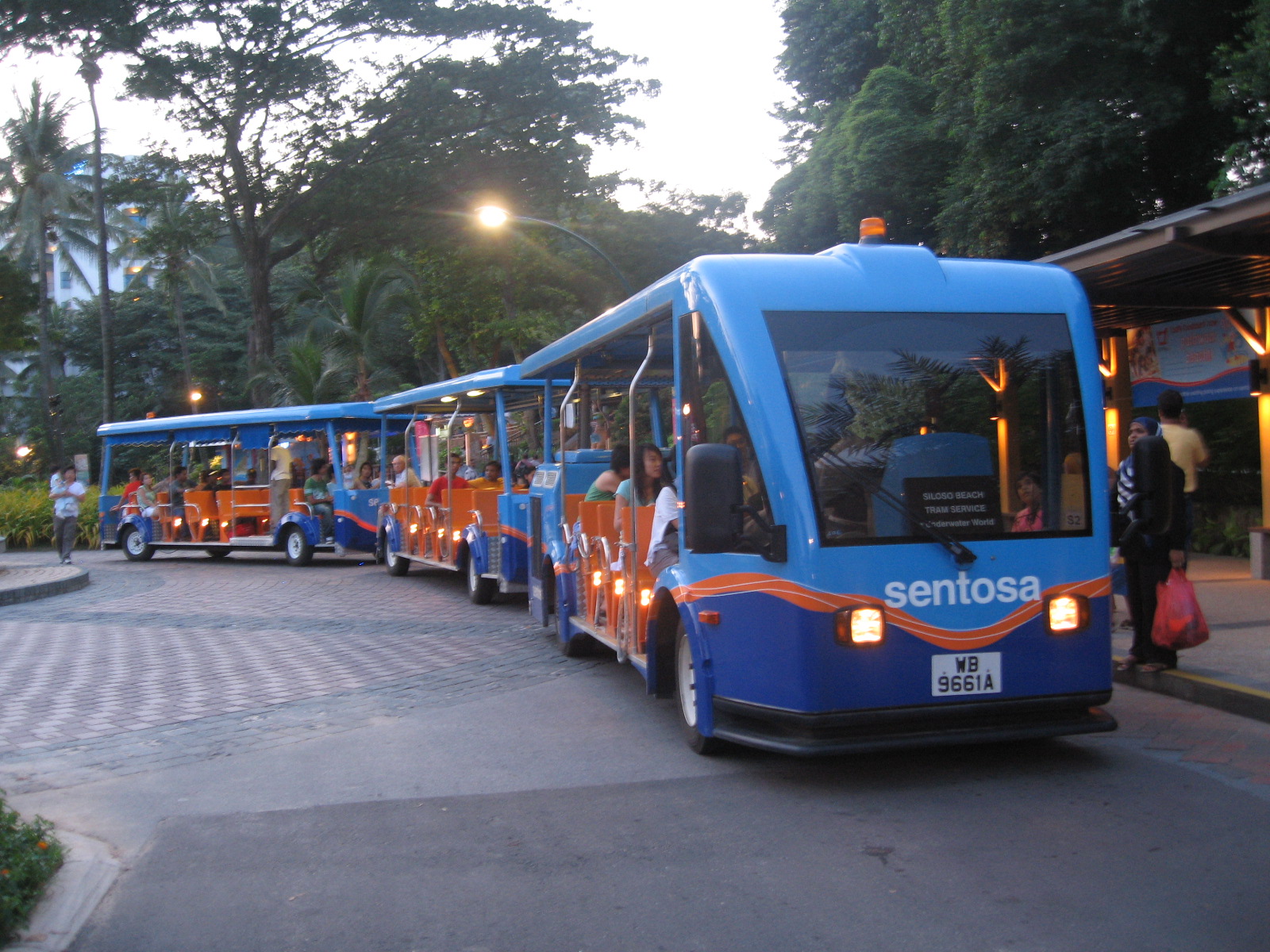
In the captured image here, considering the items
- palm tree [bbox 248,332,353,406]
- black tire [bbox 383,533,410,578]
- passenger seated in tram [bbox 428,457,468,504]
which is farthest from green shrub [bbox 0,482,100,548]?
passenger seated in tram [bbox 428,457,468,504]

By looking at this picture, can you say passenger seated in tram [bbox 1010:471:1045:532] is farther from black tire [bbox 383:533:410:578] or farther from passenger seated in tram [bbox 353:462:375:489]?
passenger seated in tram [bbox 353:462:375:489]

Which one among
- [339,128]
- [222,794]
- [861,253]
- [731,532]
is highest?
[339,128]

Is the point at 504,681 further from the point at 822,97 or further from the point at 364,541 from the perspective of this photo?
the point at 822,97

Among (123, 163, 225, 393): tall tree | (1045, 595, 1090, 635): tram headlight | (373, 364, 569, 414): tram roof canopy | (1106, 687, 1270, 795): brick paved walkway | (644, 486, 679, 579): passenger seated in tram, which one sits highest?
(123, 163, 225, 393): tall tree

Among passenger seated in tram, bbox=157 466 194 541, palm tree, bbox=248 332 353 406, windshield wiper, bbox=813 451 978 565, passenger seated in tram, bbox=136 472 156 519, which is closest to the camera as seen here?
windshield wiper, bbox=813 451 978 565

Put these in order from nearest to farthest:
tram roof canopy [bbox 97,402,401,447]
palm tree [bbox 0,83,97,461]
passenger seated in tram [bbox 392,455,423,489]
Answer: passenger seated in tram [bbox 392,455,423,489]
tram roof canopy [bbox 97,402,401,447]
palm tree [bbox 0,83,97,461]

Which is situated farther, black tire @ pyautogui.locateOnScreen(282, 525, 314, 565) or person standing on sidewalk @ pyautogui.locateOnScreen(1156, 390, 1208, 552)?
black tire @ pyautogui.locateOnScreen(282, 525, 314, 565)

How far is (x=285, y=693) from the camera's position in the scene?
867 centimetres

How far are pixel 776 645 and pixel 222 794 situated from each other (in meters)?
2.88

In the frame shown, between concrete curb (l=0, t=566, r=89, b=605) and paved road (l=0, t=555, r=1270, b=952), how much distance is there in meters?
7.28

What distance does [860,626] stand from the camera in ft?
17.7

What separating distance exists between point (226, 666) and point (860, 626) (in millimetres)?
6407

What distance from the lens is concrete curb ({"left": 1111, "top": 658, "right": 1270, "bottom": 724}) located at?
6.72 meters

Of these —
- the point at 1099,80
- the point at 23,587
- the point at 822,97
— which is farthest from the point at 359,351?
the point at 1099,80
